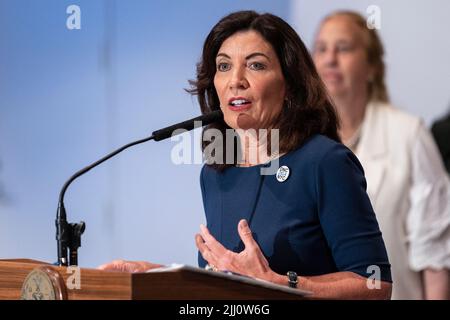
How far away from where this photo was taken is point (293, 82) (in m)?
2.45

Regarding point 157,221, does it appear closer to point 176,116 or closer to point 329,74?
point 176,116

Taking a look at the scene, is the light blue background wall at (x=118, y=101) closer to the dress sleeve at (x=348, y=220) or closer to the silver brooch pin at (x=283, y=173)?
the silver brooch pin at (x=283, y=173)

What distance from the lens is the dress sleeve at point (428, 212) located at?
12.9ft

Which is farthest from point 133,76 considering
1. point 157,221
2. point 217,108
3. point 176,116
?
→ point 217,108

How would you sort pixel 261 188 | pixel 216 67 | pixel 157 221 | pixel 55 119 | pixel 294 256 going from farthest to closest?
pixel 55 119
pixel 157 221
pixel 216 67
pixel 261 188
pixel 294 256

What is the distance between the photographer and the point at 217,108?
8.52 feet

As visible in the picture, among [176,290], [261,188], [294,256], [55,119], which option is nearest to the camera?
[176,290]

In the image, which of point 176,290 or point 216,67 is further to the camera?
point 216,67

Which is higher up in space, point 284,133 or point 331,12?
point 331,12

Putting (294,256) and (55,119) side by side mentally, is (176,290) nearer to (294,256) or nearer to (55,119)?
A: (294,256)

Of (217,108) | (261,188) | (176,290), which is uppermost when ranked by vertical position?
(217,108)

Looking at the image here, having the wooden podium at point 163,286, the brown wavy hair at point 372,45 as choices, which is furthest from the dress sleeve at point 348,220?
the brown wavy hair at point 372,45

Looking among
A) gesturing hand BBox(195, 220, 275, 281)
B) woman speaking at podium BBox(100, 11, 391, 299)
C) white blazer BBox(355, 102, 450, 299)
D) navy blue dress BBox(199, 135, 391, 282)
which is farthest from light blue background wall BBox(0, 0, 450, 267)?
gesturing hand BBox(195, 220, 275, 281)

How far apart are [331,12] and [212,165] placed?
1.68 metres
